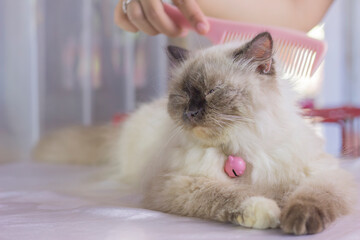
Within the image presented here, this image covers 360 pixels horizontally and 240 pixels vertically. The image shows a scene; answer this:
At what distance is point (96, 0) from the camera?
8.59 ft

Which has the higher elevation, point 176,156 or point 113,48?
point 113,48

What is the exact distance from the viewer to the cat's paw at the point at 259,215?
33.1 inches

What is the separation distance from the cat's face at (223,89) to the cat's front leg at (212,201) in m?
0.13

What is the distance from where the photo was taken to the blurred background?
2244mm

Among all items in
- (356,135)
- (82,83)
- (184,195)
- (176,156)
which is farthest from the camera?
(82,83)

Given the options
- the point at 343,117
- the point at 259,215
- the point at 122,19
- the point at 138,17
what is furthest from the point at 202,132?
the point at 343,117

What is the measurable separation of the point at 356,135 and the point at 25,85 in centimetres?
202

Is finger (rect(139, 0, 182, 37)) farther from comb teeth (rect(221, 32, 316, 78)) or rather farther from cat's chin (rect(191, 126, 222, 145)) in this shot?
cat's chin (rect(191, 126, 222, 145))

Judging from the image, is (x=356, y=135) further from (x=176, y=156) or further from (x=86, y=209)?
(x=86, y=209)

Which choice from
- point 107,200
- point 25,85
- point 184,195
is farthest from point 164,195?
point 25,85

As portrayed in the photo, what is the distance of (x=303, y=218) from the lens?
2.60 ft

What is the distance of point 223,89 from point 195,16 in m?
0.51

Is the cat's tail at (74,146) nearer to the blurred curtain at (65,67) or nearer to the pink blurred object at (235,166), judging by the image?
the blurred curtain at (65,67)

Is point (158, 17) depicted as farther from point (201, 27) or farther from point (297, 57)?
point (297, 57)
